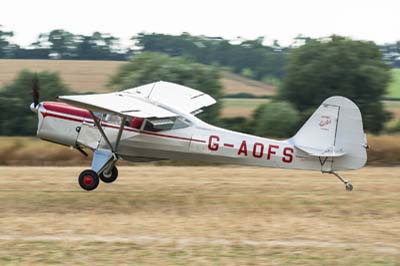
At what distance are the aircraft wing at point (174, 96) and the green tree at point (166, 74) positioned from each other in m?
22.6

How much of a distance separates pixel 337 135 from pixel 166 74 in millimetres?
27528

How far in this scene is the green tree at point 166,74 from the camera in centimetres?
3999

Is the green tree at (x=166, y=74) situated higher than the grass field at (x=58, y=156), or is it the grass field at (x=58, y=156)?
the green tree at (x=166, y=74)


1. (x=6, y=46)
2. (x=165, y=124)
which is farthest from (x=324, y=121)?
Answer: (x=6, y=46)

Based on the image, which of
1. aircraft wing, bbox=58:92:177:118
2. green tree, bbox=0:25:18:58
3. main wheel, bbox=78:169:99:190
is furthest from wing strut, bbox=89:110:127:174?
green tree, bbox=0:25:18:58

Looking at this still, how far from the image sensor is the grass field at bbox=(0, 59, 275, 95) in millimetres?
45897

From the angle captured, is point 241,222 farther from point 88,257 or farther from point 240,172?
point 240,172

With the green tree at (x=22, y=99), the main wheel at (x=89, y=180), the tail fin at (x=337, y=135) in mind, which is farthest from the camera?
the green tree at (x=22, y=99)

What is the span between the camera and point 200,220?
10977 millimetres

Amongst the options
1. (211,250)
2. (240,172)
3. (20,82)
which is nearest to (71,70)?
(20,82)

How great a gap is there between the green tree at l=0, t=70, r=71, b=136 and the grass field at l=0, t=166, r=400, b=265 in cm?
1639

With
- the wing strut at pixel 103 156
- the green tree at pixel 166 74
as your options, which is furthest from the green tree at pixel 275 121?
the wing strut at pixel 103 156

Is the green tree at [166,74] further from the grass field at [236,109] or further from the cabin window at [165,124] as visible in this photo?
the cabin window at [165,124]

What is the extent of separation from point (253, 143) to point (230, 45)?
64796 mm
